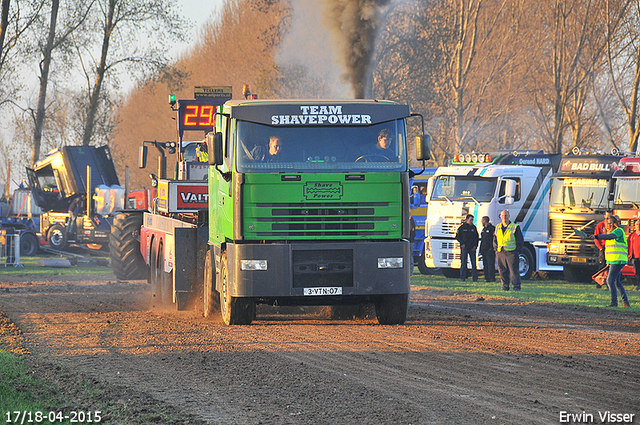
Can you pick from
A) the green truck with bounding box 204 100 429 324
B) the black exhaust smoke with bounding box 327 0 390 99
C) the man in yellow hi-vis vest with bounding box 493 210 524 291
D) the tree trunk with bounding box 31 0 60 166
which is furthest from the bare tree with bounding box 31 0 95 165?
the green truck with bounding box 204 100 429 324

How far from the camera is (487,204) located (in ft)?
84.0

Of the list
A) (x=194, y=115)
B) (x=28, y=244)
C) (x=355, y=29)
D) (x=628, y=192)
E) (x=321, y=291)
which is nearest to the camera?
(x=321, y=291)

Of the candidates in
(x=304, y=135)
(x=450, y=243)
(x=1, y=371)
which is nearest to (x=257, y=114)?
(x=304, y=135)

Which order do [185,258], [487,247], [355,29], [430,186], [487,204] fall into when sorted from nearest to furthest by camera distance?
[185,258] → [487,247] → [487,204] → [355,29] → [430,186]

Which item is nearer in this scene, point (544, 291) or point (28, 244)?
point (544, 291)

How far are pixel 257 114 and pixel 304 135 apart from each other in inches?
28.1

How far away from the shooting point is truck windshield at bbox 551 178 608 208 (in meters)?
24.9

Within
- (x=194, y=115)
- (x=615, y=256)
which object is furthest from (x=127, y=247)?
(x=615, y=256)

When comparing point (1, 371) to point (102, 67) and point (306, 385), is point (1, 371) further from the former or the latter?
point (102, 67)

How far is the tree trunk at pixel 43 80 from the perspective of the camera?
136ft

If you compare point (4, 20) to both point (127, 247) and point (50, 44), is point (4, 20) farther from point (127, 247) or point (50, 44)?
point (127, 247)

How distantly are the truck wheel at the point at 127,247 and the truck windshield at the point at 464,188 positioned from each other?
9.16 m

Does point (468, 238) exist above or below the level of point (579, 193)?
below

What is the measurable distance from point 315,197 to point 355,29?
14.6 meters
